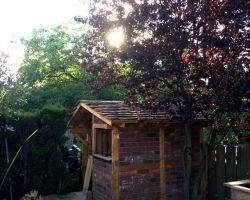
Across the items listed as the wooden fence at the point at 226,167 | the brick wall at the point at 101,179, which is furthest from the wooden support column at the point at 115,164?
the wooden fence at the point at 226,167

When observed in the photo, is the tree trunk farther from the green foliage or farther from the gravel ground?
the green foliage

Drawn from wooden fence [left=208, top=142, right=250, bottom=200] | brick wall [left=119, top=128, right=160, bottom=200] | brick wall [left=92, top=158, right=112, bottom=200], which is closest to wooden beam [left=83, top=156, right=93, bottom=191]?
brick wall [left=92, top=158, right=112, bottom=200]

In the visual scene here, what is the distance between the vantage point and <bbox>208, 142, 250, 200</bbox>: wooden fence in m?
11.3

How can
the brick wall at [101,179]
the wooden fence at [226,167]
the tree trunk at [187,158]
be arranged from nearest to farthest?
1. the tree trunk at [187,158]
2. the wooden fence at [226,167]
3. the brick wall at [101,179]

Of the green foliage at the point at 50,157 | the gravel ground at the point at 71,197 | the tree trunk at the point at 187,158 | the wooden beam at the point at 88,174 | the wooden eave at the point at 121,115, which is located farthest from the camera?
the wooden beam at the point at 88,174

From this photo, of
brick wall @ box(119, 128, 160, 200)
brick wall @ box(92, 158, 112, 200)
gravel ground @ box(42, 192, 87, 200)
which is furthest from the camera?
gravel ground @ box(42, 192, 87, 200)

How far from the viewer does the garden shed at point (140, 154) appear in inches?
423

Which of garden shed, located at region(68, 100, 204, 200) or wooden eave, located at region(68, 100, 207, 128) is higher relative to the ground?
wooden eave, located at region(68, 100, 207, 128)

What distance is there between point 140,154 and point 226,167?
2.83 metres

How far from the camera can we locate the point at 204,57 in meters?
8.23

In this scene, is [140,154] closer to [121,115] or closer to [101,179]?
[121,115]

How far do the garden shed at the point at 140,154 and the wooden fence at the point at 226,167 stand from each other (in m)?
0.62

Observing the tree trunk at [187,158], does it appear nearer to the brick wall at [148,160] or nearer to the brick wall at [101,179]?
the brick wall at [148,160]

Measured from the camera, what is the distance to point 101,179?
39.7 feet
